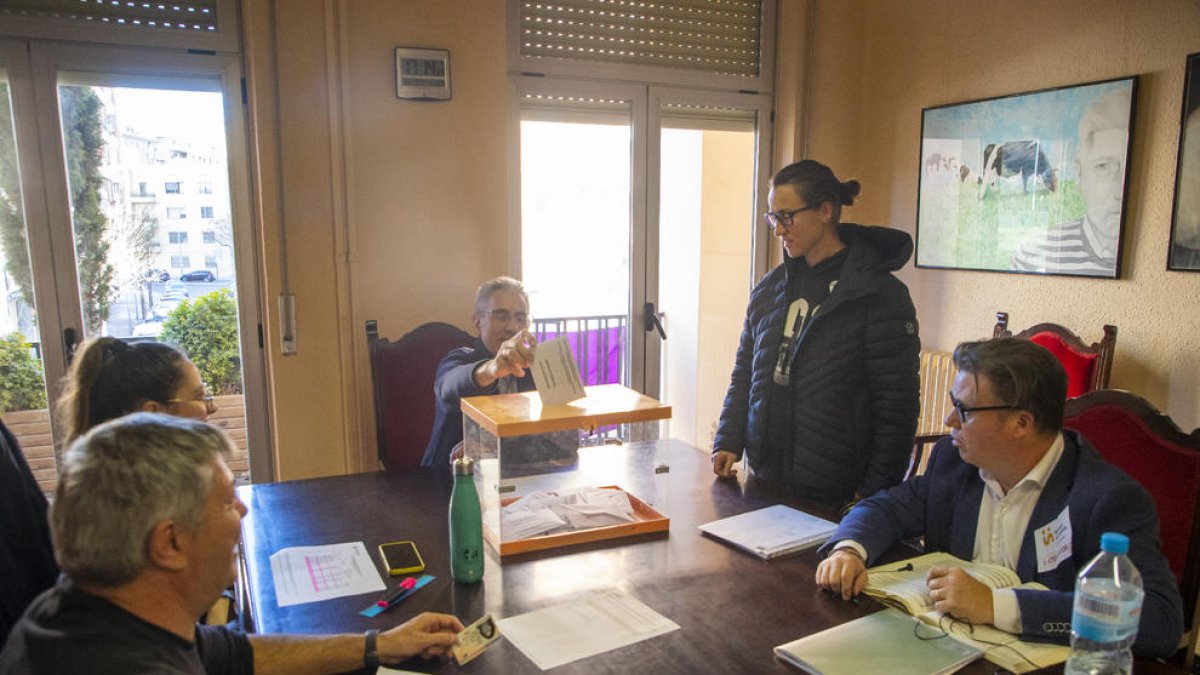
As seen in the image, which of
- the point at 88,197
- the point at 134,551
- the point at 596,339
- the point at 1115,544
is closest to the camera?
the point at 134,551

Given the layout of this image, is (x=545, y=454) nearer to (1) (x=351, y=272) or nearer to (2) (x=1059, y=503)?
(2) (x=1059, y=503)

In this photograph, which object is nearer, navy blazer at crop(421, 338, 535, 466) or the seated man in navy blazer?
the seated man in navy blazer

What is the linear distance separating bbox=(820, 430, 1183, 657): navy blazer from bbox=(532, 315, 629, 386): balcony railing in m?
2.14

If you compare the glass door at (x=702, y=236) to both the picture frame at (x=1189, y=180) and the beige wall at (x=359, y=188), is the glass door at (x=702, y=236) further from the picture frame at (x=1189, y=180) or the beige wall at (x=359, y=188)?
the picture frame at (x=1189, y=180)

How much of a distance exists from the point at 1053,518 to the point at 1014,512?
0.09 metres

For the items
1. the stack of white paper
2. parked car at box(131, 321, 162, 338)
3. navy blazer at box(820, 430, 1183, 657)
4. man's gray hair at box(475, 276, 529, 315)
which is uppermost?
man's gray hair at box(475, 276, 529, 315)

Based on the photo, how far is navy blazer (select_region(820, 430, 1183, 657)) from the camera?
1216 millimetres

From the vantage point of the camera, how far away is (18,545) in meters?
1.36

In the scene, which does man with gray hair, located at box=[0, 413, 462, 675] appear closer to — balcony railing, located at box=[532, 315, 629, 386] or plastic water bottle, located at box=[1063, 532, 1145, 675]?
plastic water bottle, located at box=[1063, 532, 1145, 675]

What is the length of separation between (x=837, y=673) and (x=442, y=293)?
2.37 m

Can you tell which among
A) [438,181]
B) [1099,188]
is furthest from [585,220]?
[1099,188]

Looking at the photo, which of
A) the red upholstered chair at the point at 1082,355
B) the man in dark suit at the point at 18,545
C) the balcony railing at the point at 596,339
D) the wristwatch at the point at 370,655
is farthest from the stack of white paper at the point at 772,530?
the balcony railing at the point at 596,339

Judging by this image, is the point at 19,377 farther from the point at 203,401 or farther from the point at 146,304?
the point at 203,401

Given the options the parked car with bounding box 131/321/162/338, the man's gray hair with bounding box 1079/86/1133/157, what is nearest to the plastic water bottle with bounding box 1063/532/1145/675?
the man's gray hair with bounding box 1079/86/1133/157
